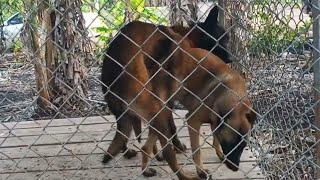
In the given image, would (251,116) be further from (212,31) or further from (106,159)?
(106,159)

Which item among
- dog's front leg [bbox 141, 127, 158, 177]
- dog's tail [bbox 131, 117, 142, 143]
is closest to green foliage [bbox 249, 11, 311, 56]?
dog's tail [bbox 131, 117, 142, 143]

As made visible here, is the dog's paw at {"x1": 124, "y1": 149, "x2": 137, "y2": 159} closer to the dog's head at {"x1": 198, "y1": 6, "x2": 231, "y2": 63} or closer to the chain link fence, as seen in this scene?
the chain link fence

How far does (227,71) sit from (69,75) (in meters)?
3.40

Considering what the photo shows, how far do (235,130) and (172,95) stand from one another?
41 centimetres

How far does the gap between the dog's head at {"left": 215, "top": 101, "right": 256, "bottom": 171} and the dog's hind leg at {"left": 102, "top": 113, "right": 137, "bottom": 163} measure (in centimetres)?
54

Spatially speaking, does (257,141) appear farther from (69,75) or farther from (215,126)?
(69,75)

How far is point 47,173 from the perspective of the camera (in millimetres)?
3180

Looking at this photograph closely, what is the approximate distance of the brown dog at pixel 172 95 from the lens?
9.73 feet

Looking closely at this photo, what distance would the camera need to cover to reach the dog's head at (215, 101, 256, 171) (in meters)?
3.01

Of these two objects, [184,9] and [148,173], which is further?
[184,9]

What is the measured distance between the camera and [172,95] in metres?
2.89

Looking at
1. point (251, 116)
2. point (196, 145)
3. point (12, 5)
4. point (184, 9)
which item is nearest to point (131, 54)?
point (196, 145)

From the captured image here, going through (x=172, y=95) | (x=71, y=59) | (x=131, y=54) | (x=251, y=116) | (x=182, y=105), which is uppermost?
(x=131, y=54)

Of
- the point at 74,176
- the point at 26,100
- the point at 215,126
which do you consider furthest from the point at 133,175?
the point at 26,100
